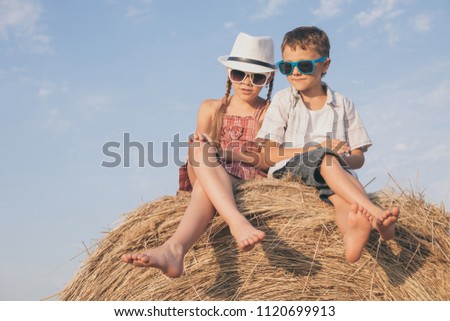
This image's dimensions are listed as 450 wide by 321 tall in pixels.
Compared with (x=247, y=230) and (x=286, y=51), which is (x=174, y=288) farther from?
(x=286, y=51)

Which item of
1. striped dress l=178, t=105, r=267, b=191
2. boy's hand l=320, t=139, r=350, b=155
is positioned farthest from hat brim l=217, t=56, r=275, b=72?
boy's hand l=320, t=139, r=350, b=155

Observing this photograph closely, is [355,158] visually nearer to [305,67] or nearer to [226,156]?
[305,67]

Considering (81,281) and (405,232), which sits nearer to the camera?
(405,232)

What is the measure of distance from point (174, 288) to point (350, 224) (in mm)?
1085

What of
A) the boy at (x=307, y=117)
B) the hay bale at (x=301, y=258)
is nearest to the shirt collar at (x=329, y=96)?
the boy at (x=307, y=117)

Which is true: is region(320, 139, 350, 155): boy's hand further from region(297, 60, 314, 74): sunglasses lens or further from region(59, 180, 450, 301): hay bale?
region(297, 60, 314, 74): sunglasses lens

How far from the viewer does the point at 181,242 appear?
3.32 m

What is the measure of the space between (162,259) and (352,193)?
953 millimetres

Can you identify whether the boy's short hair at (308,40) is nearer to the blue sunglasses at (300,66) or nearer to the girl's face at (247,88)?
the blue sunglasses at (300,66)

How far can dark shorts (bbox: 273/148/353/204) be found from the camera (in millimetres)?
3447

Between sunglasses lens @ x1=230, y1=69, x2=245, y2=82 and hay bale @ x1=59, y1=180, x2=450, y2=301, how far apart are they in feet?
2.53

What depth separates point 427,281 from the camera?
3.58 metres

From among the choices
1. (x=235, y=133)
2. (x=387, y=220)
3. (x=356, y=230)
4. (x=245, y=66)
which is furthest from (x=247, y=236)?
(x=245, y=66)

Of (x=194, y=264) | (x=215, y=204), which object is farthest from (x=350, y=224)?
(x=194, y=264)
